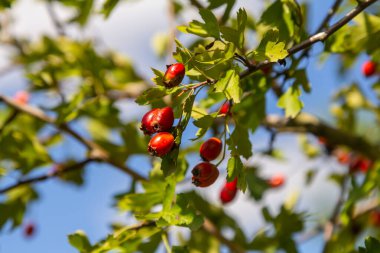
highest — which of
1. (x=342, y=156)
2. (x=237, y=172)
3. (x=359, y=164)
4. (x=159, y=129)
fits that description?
(x=342, y=156)

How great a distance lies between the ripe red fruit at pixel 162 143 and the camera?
1.22 meters

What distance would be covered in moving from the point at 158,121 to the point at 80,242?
2.01 ft

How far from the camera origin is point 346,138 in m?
2.99

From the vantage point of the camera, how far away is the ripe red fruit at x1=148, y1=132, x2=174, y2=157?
1221 mm

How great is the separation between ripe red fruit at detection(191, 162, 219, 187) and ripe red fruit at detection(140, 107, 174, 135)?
177 mm

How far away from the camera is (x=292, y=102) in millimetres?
1642

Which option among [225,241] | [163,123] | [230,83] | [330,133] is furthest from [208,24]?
[330,133]

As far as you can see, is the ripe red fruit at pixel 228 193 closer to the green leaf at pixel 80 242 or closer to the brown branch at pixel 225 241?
the brown branch at pixel 225 241

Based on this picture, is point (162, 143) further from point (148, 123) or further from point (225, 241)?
point (225, 241)

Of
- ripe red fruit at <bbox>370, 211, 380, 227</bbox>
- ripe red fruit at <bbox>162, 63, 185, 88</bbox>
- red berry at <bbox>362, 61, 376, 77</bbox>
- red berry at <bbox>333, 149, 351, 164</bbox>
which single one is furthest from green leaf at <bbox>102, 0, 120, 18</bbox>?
ripe red fruit at <bbox>370, 211, 380, 227</bbox>

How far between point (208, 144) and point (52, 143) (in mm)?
1673

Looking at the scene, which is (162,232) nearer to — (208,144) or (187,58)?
(208,144)

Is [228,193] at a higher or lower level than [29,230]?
lower

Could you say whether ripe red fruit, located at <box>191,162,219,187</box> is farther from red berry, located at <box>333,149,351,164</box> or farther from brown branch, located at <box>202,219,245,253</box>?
red berry, located at <box>333,149,351,164</box>
